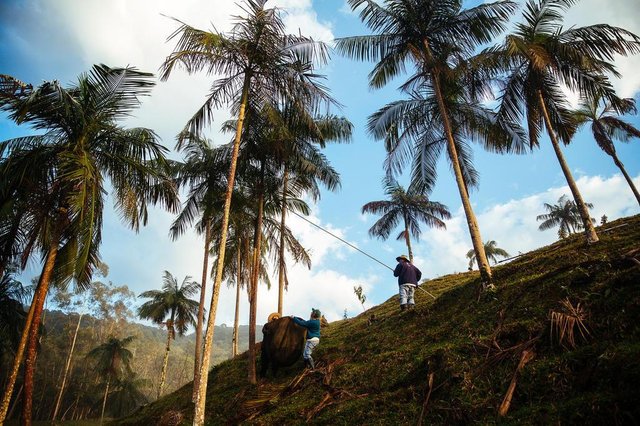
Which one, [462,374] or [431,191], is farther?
[431,191]

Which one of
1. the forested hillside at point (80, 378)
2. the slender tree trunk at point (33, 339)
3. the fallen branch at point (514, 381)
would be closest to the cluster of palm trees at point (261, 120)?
the slender tree trunk at point (33, 339)

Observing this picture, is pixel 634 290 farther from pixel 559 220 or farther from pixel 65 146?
pixel 559 220

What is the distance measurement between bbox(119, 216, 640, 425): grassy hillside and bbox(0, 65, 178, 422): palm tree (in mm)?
5803

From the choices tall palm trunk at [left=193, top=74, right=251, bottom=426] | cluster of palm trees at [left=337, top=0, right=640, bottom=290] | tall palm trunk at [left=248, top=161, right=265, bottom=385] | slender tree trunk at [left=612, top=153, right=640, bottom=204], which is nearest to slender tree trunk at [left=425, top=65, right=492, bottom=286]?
cluster of palm trees at [left=337, top=0, right=640, bottom=290]

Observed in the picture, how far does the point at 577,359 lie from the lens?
422 centimetres

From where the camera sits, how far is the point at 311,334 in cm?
1015

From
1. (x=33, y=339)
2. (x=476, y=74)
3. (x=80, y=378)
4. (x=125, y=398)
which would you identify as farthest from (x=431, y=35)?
(x=80, y=378)

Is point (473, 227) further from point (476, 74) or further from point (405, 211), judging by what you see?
point (405, 211)

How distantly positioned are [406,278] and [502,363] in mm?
6706

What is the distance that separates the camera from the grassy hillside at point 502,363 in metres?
3.79

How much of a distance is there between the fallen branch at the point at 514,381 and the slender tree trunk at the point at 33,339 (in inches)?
348

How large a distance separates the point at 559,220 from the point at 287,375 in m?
41.9

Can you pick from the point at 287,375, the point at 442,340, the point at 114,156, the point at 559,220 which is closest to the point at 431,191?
Result: the point at 442,340

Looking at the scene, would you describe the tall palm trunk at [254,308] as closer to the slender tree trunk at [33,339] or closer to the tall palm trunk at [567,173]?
the slender tree trunk at [33,339]
